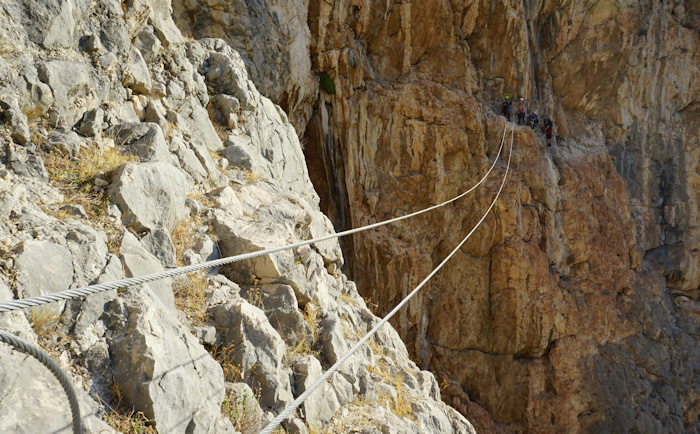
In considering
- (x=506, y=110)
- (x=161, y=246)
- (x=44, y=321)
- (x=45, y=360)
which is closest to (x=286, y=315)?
(x=161, y=246)

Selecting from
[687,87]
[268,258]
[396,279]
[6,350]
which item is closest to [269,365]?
[268,258]

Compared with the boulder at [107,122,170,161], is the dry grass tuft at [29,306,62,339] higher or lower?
lower

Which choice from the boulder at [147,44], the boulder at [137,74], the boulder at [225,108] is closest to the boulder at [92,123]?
the boulder at [137,74]

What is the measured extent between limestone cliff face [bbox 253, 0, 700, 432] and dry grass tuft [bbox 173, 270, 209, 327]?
11.3 meters

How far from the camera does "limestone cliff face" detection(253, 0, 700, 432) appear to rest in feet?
54.2

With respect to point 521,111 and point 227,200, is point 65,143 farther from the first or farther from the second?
point 521,111

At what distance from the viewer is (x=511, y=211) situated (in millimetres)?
17844

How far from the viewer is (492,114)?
19.0 metres

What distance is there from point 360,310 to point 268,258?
9.30 feet

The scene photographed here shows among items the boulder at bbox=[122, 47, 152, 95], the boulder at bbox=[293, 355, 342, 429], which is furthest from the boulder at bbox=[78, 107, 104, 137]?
the boulder at bbox=[293, 355, 342, 429]

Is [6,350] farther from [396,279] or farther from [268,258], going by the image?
[396,279]

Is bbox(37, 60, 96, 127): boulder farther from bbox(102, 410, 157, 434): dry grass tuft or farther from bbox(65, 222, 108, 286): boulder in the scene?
bbox(102, 410, 157, 434): dry grass tuft

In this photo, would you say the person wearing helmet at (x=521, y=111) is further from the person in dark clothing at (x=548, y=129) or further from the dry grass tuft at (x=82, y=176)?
the dry grass tuft at (x=82, y=176)

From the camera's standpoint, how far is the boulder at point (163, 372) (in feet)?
11.3
